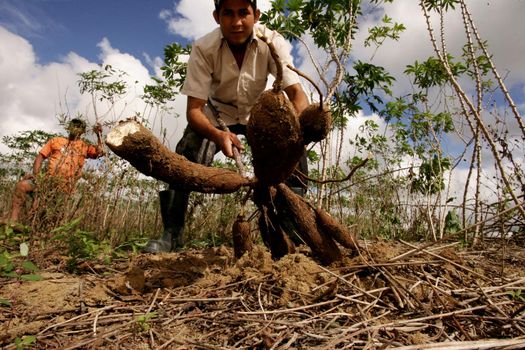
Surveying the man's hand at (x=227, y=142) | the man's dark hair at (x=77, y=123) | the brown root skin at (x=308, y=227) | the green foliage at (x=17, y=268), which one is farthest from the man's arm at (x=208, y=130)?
the man's dark hair at (x=77, y=123)

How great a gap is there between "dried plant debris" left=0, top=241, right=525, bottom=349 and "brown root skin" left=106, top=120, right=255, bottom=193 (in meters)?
0.42

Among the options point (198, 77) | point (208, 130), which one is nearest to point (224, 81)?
point (198, 77)

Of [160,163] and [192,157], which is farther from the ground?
[192,157]

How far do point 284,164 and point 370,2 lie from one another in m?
2.91

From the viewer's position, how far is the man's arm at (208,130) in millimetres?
1838

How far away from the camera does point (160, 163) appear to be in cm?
138

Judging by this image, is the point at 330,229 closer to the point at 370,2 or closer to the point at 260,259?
the point at 260,259

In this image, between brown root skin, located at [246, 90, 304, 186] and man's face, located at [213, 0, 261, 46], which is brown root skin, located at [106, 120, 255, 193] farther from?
man's face, located at [213, 0, 261, 46]

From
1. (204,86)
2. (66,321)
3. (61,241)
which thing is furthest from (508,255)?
(61,241)

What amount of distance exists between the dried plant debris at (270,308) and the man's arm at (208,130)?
24.1 inches

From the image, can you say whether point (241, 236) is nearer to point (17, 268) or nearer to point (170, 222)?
point (170, 222)

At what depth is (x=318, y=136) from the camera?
141cm

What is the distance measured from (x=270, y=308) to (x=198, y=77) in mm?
1723

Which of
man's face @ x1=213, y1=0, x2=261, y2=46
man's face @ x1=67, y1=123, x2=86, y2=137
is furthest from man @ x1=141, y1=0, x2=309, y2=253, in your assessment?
man's face @ x1=67, y1=123, x2=86, y2=137
